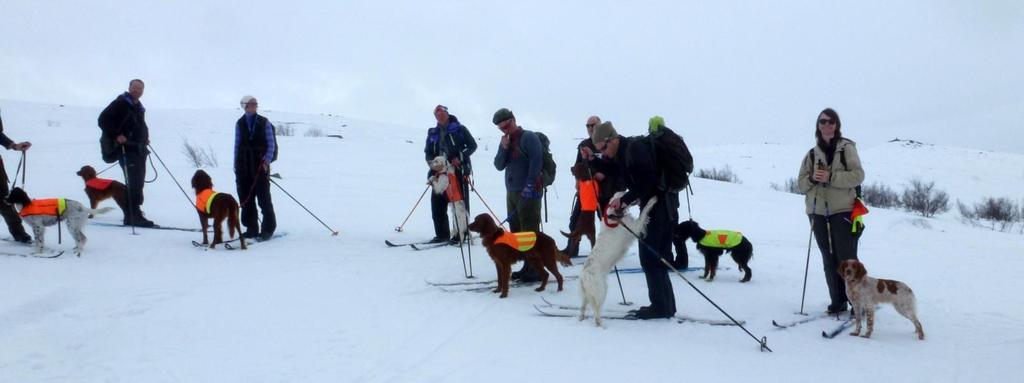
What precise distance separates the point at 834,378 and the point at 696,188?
14.9 metres

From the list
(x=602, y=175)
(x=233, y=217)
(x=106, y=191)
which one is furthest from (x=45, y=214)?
(x=602, y=175)

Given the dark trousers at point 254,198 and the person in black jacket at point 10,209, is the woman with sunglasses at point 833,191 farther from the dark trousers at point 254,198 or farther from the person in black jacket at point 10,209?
the person in black jacket at point 10,209

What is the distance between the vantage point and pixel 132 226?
318 inches

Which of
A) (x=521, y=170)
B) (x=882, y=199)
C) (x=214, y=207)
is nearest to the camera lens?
(x=521, y=170)

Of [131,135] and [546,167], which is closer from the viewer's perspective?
[546,167]

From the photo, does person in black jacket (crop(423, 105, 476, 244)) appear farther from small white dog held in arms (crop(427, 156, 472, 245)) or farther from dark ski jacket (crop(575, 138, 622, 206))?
dark ski jacket (crop(575, 138, 622, 206))

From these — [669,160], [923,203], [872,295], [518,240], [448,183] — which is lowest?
[872,295]

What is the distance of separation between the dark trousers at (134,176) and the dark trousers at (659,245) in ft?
22.4

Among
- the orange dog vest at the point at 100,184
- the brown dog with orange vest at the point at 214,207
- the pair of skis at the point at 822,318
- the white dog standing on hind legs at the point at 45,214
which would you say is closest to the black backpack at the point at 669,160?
the pair of skis at the point at 822,318

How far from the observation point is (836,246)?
17.4 ft

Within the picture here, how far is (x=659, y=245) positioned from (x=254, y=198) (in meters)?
5.66

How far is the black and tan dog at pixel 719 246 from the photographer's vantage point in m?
6.88

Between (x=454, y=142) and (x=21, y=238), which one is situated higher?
(x=454, y=142)

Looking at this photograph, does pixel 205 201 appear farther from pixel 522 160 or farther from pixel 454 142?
pixel 522 160
